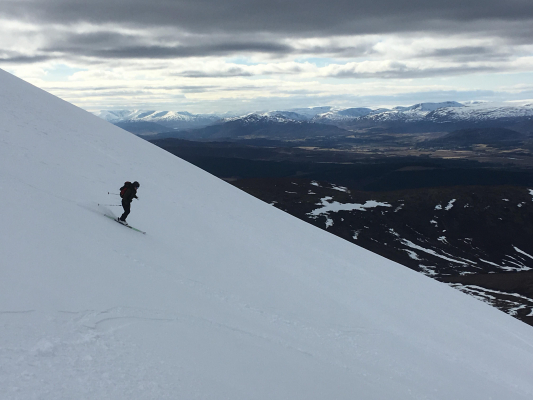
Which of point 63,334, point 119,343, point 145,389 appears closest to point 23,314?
point 63,334

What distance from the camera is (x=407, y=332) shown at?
659 inches

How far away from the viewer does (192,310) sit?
36.7ft

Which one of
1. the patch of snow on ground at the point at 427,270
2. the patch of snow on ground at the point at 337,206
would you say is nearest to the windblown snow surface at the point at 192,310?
the patch of snow on ground at the point at 427,270

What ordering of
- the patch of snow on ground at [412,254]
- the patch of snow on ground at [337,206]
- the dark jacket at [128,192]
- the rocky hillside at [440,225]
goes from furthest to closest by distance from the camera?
the patch of snow on ground at [337,206], the patch of snow on ground at [412,254], the rocky hillside at [440,225], the dark jacket at [128,192]

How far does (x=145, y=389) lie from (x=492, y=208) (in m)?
149

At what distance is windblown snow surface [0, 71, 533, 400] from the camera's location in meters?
7.96

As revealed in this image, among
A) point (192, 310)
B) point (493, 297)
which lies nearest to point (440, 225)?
point (493, 297)

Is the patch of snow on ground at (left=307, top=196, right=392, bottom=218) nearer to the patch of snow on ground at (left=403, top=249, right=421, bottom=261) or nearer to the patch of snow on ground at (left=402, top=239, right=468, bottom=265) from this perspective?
the patch of snow on ground at (left=402, top=239, right=468, bottom=265)

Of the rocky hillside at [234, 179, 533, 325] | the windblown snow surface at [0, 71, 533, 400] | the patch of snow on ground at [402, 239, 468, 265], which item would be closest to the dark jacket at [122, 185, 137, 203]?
the windblown snow surface at [0, 71, 533, 400]

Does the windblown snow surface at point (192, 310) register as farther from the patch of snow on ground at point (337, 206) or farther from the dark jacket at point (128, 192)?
the patch of snow on ground at point (337, 206)

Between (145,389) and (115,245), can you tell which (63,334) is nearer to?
(145,389)

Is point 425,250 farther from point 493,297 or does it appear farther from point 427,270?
point 493,297

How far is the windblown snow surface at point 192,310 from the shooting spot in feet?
26.1

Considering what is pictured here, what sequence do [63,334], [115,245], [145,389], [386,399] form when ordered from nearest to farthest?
[145,389], [63,334], [386,399], [115,245]
